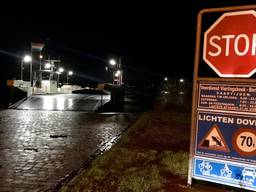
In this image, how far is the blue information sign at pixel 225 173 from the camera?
223 inches

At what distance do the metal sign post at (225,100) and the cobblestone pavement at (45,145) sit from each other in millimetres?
2901

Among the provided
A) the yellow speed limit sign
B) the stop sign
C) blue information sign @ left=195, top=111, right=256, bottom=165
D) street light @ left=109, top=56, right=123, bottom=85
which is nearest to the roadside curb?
blue information sign @ left=195, top=111, right=256, bottom=165

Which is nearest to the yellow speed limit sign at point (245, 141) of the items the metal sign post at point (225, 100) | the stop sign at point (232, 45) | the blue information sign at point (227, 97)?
the metal sign post at point (225, 100)

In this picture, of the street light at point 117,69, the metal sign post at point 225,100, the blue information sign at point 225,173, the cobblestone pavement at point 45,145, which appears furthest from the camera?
the street light at point 117,69

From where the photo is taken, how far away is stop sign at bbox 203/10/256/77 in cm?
543

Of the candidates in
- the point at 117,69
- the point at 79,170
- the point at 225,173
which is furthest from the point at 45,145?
the point at 117,69

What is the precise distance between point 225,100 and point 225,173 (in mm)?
1207

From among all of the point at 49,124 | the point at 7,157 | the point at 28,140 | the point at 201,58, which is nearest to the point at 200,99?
the point at 201,58

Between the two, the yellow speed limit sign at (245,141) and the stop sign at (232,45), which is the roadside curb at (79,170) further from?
the stop sign at (232,45)

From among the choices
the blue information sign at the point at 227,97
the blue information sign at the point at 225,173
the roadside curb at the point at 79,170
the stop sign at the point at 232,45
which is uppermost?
the stop sign at the point at 232,45

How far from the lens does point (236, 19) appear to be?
556 cm

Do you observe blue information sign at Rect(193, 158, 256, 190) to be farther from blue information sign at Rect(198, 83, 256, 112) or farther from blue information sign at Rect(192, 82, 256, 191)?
blue information sign at Rect(198, 83, 256, 112)

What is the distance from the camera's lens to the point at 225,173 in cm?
587

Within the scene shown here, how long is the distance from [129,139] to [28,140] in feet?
10.1
